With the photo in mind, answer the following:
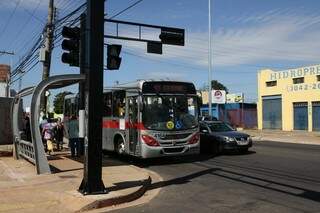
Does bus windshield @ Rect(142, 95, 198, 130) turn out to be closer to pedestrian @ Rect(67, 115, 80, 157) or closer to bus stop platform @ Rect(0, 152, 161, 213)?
bus stop platform @ Rect(0, 152, 161, 213)

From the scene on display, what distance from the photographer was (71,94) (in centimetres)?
2684

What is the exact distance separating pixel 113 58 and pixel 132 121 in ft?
17.2

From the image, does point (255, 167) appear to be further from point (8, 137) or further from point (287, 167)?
point (8, 137)

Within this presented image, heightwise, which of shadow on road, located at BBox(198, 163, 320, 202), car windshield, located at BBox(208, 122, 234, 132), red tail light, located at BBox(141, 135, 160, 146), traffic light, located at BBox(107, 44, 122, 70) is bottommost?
shadow on road, located at BBox(198, 163, 320, 202)

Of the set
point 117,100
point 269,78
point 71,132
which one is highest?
point 269,78

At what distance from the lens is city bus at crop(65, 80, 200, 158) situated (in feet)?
57.0

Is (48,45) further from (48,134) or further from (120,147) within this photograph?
(120,147)

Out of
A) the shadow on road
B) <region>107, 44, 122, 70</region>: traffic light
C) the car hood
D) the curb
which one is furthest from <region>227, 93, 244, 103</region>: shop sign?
the curb

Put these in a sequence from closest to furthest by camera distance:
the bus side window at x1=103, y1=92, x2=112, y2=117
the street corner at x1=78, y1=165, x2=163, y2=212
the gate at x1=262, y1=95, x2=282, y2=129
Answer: the street corner at x1=78, y1=165, x2=163, y2=212 → the bus side window at x1=103, y1=92, x2=112, y2=117 → the gate at x1=262, y1=95, x2=282, y2=129

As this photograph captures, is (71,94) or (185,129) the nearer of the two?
(185,129)

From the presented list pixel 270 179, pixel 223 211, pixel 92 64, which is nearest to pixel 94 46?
pixel 92 64

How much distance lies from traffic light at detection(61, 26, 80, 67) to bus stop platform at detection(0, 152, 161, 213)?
3077 millimetres

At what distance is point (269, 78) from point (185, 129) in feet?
108

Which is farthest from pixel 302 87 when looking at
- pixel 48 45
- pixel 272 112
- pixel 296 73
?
pixel 48 45
